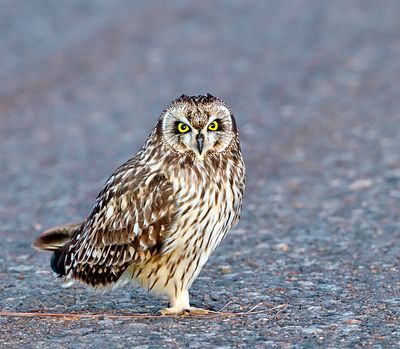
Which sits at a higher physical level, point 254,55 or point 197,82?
point 254,55

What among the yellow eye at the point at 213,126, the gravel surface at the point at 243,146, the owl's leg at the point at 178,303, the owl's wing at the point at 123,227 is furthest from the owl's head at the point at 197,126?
the gravel surface at the point at 243,146

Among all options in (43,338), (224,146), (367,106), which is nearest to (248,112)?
(367,106)

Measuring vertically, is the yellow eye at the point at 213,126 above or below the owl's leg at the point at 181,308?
above

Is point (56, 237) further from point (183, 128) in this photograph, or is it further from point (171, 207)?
point (183, 128)

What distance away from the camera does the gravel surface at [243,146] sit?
6500 mm

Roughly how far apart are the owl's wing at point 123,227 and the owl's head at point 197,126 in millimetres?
254

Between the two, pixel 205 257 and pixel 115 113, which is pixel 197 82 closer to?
pixel 115 113

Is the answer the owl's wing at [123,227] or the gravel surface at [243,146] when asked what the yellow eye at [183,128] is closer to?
the owl's wing at [123,227]

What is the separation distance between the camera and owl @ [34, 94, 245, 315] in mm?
6445

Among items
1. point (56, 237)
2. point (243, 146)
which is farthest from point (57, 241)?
point (243, 146)

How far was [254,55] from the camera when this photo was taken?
16.9 meters

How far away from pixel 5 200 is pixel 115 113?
3.83m

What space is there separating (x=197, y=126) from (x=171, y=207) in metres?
0.51

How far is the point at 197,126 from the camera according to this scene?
6.43 m
